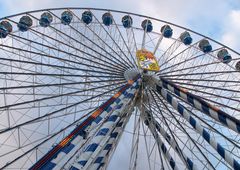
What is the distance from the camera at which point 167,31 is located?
97.7ft

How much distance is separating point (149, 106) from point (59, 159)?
776 centimetres

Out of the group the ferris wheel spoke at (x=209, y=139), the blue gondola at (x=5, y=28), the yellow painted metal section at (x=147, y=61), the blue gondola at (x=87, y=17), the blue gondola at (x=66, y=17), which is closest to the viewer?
the ferris wheel spoke at (x=209, y=139)

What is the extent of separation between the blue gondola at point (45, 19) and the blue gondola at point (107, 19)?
3.96 m

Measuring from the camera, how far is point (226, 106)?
70.6ft

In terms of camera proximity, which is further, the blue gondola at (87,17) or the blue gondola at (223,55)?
the blue gondola at (223,55)

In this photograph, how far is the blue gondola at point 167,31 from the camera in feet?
97.7

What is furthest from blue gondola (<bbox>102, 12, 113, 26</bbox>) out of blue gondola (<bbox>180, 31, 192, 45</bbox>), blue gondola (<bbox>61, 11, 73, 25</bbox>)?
blue gondola (<bbox>180, 31, 192, 45</bbox>)

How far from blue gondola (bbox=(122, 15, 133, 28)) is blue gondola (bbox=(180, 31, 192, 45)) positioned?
13.9 feet

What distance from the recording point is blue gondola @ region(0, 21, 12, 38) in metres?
Result: 24.1

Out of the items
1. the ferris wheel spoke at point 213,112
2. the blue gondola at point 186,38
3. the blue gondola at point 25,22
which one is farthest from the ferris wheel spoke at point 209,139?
the blue gondola at point 186,38

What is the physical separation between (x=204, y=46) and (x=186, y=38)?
1.56 metres

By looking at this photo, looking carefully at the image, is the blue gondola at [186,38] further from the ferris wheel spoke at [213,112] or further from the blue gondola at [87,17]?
the ferris wheel spoke at [213,112]

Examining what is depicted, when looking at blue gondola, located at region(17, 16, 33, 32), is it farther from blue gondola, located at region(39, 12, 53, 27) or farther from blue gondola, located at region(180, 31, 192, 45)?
blue gondola, located at region(180, 31, 192, 45)

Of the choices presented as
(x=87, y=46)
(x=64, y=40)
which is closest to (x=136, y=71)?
(x=87, y=46)
